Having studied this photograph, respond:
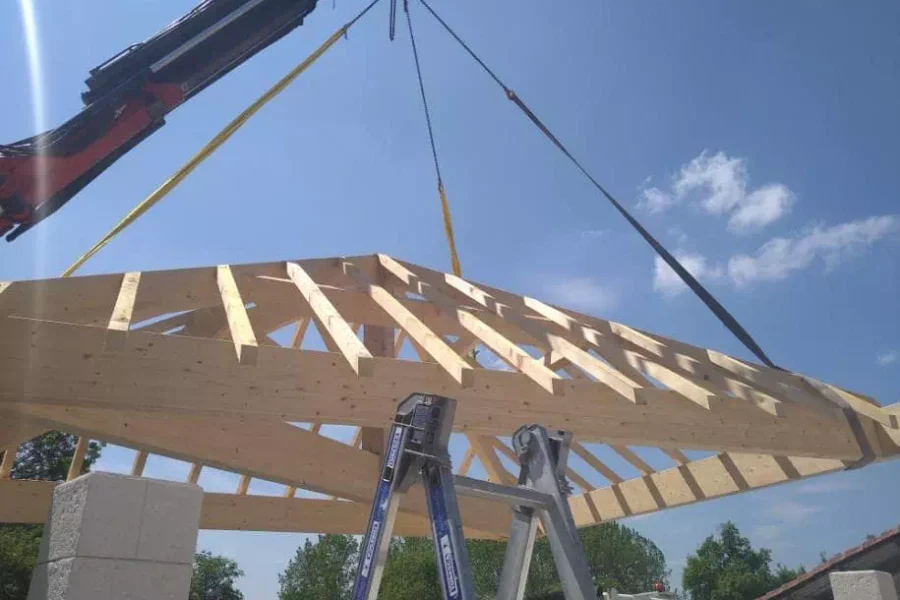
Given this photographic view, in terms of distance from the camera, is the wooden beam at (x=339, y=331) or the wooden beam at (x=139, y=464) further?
the wooden beam at (x=139, y=464)

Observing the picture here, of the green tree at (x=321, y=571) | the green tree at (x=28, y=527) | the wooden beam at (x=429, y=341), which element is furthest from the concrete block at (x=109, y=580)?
the green tree at (x=321, y=571)

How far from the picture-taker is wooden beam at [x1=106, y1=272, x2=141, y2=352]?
3539 millimetres

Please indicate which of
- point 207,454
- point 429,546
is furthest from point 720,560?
point 207,454

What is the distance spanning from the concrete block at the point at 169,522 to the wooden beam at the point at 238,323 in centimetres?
117

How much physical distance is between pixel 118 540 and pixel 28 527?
24.4 m

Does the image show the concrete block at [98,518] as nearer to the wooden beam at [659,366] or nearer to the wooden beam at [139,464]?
the wooden beam at [659,366]

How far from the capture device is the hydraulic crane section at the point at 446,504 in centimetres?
259

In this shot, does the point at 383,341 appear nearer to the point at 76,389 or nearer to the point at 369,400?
the point at 369,400

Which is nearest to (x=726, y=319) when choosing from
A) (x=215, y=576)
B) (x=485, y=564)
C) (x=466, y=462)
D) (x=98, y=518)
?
(x=466, y=462)

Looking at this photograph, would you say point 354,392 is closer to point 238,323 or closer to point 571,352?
point 238,323

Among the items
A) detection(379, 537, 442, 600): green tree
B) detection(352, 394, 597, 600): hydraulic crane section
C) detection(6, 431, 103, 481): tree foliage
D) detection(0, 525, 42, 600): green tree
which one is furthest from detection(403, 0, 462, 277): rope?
detection(379, 537, 442, 600): green tree

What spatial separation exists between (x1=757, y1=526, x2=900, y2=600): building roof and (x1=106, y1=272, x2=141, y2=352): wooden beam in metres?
10.7

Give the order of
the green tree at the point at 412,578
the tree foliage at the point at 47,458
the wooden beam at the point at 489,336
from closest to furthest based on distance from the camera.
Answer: the wooden beam at the point at 489,336, the tree foliage at the point at 47,458, the green tree at the point at 412,578

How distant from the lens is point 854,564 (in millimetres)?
11391
